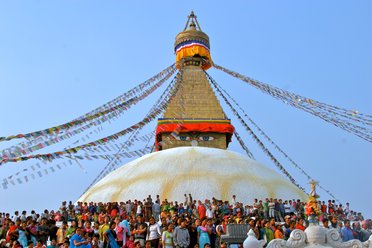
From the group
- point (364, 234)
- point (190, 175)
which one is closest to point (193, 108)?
point (190, 175)

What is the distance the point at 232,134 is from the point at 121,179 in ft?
27.5

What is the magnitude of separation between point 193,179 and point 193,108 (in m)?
8.99

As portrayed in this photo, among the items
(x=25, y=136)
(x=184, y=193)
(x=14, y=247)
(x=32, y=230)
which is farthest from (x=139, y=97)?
(x=14, y=247)

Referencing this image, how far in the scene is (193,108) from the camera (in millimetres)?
27531

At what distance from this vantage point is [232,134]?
88.0 ft

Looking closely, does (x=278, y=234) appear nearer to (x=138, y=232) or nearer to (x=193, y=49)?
(x=138, y=232)

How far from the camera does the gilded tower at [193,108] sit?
26156 mm

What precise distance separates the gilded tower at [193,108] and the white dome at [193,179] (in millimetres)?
4758

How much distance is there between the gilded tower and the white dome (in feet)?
15.6

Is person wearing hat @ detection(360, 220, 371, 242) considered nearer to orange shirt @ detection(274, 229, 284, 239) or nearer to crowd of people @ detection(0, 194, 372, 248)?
crowd of people @ detection(0, 194, 372, 248)

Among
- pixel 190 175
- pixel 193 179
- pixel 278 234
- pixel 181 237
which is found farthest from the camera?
pixel 190 175

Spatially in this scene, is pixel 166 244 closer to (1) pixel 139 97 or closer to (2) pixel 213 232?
(2) pixel 213 232

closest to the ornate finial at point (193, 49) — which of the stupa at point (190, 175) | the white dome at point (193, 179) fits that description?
the stupa at point (190, 175)

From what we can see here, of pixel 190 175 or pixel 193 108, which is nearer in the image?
pixel 190 175
